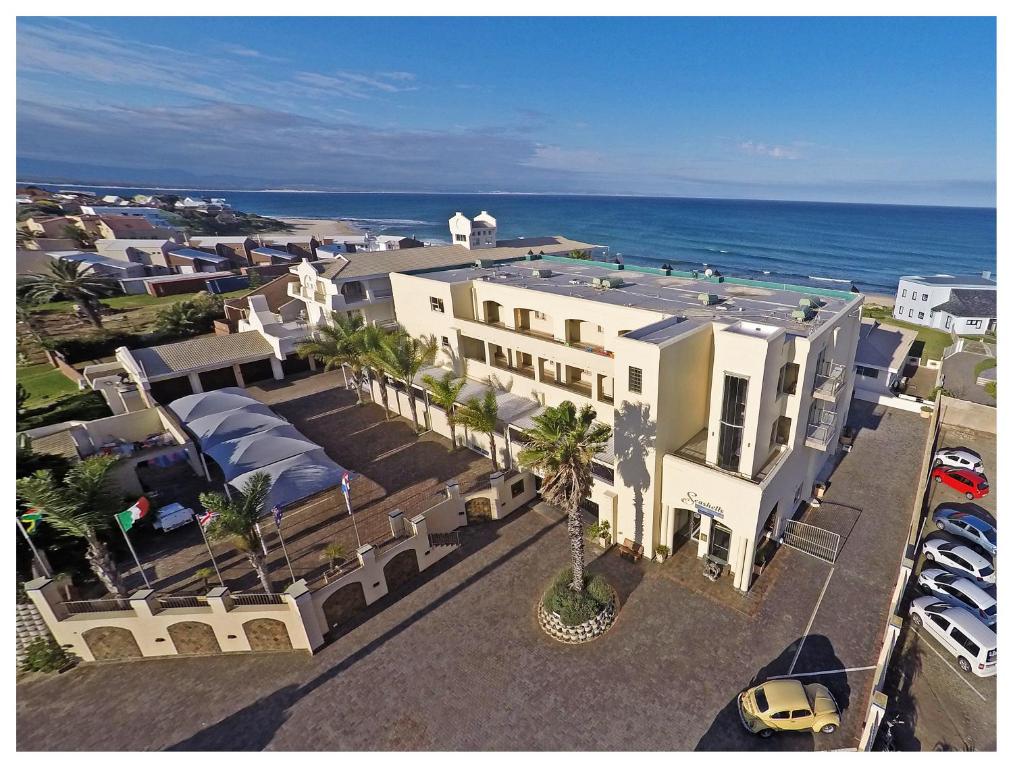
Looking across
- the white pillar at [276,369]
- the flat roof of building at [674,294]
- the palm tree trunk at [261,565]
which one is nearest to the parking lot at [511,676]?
the palm tree trunk at [261,565]

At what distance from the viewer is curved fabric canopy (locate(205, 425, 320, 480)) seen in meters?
23.1

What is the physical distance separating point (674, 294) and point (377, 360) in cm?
2056

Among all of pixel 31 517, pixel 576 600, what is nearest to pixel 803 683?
pixel 576 600

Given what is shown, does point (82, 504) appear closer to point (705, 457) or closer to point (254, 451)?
point (254, 451)

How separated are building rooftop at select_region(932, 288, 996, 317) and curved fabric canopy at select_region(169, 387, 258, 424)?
81.5 meters

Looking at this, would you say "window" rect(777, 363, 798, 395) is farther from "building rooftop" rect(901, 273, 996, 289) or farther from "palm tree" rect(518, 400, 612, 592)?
"building rooftop" rect(901, 273, 996, 289)

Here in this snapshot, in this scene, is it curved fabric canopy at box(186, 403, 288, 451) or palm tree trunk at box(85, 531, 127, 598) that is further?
curved fabric canopy at box(186, 403, 288, 451)

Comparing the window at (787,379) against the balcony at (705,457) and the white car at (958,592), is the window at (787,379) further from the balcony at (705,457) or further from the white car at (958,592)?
the white car at (958,592)

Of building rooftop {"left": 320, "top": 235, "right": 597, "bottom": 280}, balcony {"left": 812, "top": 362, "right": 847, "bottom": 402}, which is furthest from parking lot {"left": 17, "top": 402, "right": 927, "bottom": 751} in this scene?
building rooftop {"left": 320, "top": 235, "right": 597, "bottom": 280}

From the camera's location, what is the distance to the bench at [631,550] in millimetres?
21811

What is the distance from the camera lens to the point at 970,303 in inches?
2279

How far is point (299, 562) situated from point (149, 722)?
685 centimetres

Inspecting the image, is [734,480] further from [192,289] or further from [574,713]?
[192,289]

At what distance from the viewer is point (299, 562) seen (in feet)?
67.4
